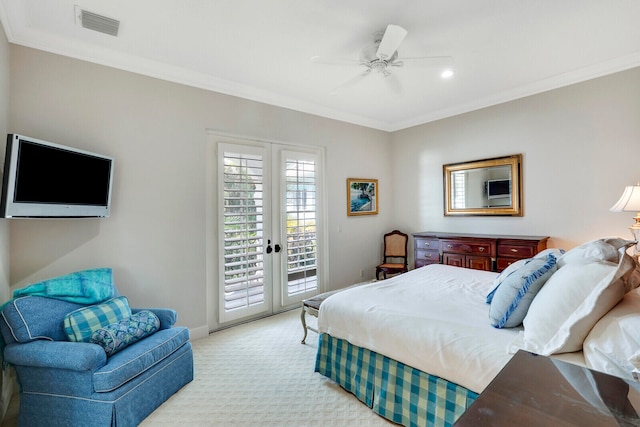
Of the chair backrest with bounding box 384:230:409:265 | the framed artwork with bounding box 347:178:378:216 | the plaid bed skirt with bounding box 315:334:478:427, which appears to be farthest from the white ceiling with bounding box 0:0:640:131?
the plaid bed skirt with bounding box 315:334:478:427

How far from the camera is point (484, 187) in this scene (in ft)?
14.4

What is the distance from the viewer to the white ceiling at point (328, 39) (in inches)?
90.0

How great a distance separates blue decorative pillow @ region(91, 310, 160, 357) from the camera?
206 cm

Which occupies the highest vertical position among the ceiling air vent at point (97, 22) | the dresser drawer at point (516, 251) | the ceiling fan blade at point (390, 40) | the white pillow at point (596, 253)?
the ceiling air vent at point (97, 22)

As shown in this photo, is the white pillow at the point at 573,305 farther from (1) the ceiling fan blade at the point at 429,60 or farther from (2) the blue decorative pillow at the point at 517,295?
(1) the ceiling fan blade at the point at 429,60

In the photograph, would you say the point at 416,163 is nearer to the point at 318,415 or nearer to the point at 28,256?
the point at 318,415

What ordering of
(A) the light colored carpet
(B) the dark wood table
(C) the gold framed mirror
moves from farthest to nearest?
1. (C) the gold framed mirror
2. (A) the light colored carpet
3. (B) the dark wood table

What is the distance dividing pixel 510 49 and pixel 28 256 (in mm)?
4689

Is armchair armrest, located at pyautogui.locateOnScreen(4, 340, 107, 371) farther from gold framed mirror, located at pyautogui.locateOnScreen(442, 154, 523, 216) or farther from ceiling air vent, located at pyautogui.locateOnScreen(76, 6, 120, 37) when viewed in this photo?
gold framed mirror, located at pyautogui.locateOnScreen(442, 154, 523, 216)

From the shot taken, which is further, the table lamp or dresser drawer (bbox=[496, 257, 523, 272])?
dresser drawer (bbox=[496, 257, 523, 272])

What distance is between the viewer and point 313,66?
321 centimetres

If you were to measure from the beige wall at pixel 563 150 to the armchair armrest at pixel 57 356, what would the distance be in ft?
15.0

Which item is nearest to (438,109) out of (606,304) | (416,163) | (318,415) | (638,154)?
(416,163)

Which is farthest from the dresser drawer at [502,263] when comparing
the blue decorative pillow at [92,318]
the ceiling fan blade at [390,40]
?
the blue decorative pillow at [92,318]
